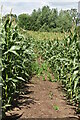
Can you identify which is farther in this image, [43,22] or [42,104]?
[43,22]

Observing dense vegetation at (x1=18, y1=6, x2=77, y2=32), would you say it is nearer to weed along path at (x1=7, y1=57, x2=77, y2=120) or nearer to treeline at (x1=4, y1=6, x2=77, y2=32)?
treeline at (x1=4, y1=6, x2=77, y2=32)

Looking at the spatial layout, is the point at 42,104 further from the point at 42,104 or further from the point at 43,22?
the point at 43,22

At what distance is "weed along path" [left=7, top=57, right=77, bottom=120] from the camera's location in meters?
4.31

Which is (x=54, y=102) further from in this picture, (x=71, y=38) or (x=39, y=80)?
(x=39, y=80)

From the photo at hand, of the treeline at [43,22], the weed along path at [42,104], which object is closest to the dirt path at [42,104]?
the weed along path at [42,104]

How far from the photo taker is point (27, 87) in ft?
21.2

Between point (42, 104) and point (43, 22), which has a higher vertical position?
point (43, 22)

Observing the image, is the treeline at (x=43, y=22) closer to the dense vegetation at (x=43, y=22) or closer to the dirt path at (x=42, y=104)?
the dense vegetation at (x=43, y=22)

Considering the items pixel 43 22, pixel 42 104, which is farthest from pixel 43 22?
pixel 42 104

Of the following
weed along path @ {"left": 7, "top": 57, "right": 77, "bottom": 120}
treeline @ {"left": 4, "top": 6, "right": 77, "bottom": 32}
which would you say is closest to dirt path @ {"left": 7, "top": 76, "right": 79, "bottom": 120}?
weed along path @ {"left": 7, "top": 57, "right": 77, "bottom": 120}

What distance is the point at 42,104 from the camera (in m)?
4.95

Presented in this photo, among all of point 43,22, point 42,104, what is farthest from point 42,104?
point 43,22

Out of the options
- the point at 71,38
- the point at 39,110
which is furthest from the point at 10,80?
the point at 71,38

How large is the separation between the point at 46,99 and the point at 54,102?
28cm
